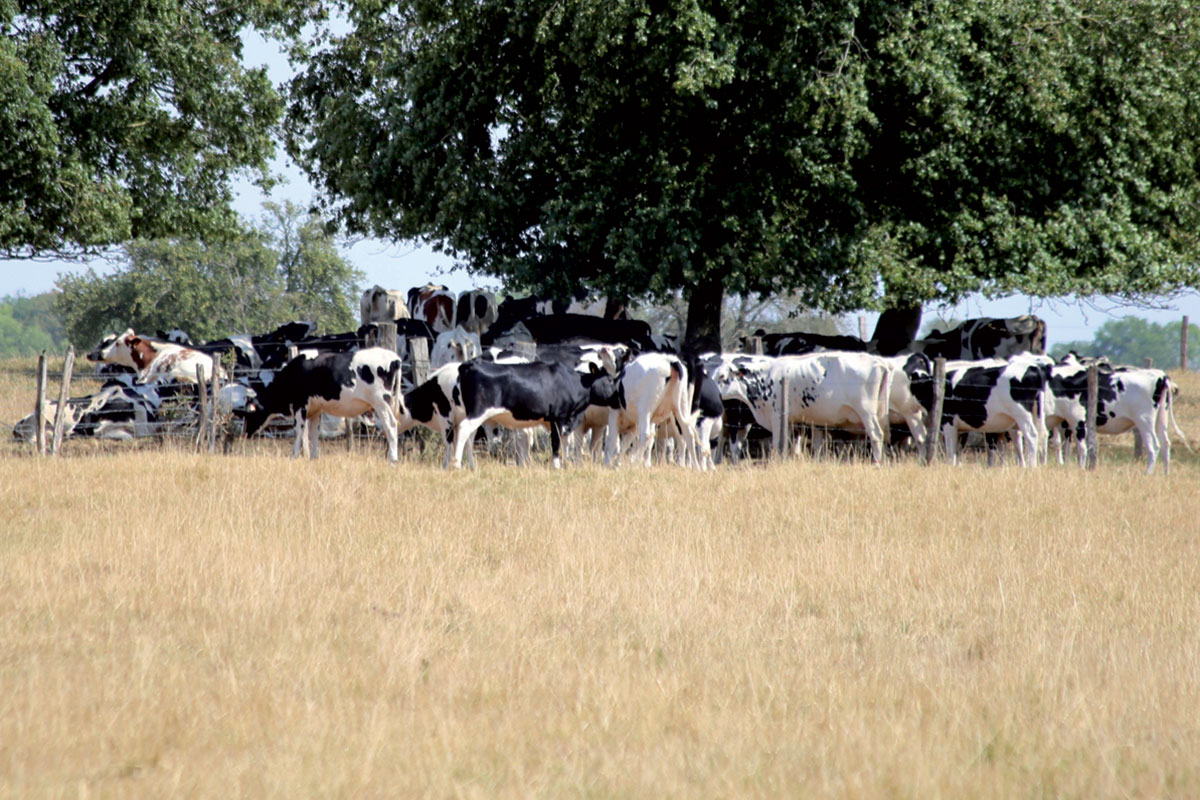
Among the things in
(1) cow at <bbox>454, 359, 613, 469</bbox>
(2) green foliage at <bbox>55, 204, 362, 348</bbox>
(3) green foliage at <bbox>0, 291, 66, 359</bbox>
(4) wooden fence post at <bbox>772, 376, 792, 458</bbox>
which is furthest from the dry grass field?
(3) green foliage at <bbox>0, 291, 66, 359</bbox>

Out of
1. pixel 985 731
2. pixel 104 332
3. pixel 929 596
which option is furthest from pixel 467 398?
pixel 104 332

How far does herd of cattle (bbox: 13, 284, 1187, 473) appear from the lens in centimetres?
1761

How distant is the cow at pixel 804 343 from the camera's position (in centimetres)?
2659

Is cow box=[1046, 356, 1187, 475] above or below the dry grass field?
above

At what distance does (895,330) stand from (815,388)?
7.95 m

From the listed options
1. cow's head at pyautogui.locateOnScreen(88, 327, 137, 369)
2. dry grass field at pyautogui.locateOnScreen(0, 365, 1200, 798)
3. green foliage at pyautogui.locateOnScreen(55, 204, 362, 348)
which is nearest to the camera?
dry grass field at pyautogui.locateOnScreen(0, 365, 1200, 798)

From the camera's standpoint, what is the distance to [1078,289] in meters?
23.2

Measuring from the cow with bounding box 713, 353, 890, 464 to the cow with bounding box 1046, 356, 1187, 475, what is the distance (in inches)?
107

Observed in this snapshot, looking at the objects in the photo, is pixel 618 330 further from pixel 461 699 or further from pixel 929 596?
pixel 461 699

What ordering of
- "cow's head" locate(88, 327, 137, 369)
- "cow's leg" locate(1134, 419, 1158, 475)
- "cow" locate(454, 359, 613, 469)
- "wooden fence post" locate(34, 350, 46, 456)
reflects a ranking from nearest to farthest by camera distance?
"cow" locate(454, 359, 613, 469) < "wooden fence post" locate(34, 350, 46, 456) < "cow's leg" locate(1134, 419, 1158, 475) < "cow's head" locate(88, 327, 137, 369)

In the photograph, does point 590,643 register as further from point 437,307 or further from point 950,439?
point 437,307

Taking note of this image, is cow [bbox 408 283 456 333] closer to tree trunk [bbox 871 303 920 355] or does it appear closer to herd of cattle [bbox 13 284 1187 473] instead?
herd of cattle [bbox 13 284 1187 473]

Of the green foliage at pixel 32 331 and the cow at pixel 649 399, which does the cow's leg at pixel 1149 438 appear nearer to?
the cow at pixel 649 399

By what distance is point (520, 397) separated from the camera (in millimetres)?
17094
